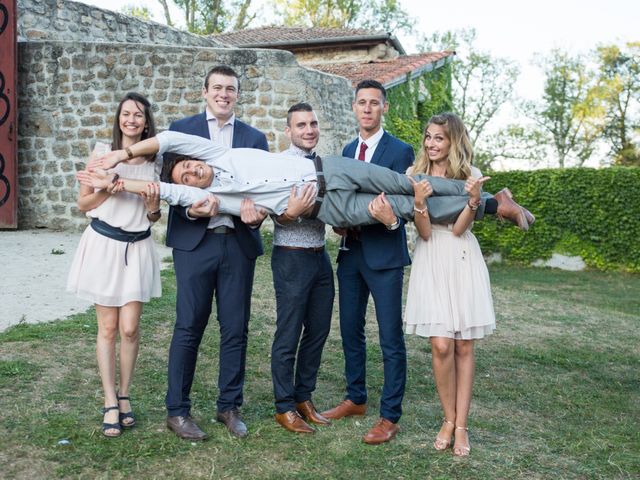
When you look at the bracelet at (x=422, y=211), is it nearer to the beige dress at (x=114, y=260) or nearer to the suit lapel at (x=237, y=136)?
the suit lapel at (x=237, y=136)

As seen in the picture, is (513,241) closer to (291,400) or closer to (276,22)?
(291,400)

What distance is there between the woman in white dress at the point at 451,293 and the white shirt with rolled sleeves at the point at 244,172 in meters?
0.68

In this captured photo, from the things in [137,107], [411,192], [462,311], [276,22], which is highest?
[276,22]

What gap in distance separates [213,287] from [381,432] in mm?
1173

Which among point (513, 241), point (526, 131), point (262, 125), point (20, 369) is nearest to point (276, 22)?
point (526, 131)

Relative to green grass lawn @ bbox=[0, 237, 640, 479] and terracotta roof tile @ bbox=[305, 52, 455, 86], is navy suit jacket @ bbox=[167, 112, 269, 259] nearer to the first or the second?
green grass lawn @ bbox=[0, 237, 640, 479]

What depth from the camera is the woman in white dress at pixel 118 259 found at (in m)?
3.58

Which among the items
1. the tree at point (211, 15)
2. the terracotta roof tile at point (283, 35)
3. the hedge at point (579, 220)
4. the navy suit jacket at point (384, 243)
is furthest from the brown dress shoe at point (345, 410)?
the tree at point (211, 15)

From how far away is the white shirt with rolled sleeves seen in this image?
356 centimetres

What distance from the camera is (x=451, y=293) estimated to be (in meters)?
3.63

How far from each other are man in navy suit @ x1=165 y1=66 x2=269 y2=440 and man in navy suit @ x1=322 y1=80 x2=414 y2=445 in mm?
577

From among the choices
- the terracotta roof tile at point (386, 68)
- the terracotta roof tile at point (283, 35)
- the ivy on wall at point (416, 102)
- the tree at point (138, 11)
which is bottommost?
the ivy on wall at point (416, 102)

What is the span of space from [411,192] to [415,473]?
1.39 meters

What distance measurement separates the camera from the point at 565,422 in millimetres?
4496
